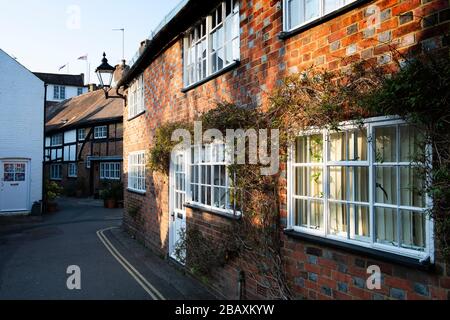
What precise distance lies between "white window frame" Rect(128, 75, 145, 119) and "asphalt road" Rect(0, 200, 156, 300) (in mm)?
4187

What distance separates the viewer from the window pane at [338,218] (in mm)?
4090

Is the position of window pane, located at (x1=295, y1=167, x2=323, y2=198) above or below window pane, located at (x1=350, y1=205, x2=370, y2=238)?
above

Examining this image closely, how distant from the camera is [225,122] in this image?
552 cm

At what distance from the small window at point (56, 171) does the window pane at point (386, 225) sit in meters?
30.3

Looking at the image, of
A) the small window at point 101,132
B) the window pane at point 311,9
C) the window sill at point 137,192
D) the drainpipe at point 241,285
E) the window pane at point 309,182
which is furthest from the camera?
the small window at point 101,132

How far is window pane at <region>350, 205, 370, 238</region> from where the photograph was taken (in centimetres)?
385

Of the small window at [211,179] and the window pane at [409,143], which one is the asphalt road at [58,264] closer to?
the small window at [211,179]

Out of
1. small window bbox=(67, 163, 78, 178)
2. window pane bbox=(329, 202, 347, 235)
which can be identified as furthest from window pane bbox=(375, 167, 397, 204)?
small window bbox=(67, 163, 78, 178)

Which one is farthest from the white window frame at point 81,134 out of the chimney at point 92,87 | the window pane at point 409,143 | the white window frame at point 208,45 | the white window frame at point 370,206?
the window pane at point 409,143

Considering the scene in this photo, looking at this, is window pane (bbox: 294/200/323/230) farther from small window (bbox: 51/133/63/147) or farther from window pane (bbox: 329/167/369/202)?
small window (bbox: 51/133/63/147)

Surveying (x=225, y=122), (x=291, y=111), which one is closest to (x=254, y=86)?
(x=225, y=122)
